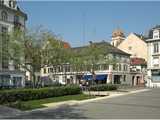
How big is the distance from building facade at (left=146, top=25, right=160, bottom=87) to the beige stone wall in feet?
45.1

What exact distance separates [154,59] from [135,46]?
16.8m

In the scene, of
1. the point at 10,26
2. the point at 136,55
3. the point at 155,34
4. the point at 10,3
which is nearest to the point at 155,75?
the point at 155,34

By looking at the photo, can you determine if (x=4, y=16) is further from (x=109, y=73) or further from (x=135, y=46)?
(x=135, y=46)

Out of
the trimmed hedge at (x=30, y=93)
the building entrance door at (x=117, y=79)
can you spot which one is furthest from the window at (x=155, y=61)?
the trimmed hedge at (x=30, y=93)

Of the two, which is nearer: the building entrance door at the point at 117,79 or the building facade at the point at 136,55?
the building entrance door at the point at 117,79

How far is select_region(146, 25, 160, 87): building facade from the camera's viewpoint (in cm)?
6344

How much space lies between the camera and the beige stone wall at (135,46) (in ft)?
261

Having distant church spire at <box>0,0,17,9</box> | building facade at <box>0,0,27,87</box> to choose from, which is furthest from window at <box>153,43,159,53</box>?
distant church spire at <box>0,0,17,9</box>

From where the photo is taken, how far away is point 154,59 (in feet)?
211

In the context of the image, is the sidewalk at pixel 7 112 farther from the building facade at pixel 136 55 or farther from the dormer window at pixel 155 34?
the building facade at pixel 136 55

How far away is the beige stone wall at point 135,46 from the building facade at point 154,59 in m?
13.7

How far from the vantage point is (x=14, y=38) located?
32781 millimetres

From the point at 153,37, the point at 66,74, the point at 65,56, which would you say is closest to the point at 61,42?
the point at 65,56

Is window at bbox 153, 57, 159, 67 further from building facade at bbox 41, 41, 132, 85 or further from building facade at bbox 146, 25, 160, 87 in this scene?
building facade at bbox 41, 41, 132, 85
